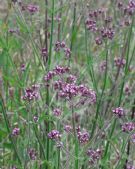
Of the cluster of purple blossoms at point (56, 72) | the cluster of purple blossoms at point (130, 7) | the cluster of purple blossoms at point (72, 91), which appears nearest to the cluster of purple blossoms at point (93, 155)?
the cluster of purple blossoms at point (72, 91)

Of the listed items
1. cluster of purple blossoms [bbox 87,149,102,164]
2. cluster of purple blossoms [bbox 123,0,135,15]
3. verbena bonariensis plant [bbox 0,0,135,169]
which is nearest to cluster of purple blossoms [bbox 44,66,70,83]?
verbena bonariensis plant [bbox 0,0,135,169]

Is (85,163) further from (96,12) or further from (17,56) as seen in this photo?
(17,56)

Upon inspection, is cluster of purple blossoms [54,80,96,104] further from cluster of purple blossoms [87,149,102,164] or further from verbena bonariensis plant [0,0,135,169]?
cluster of purple blossoms [87,149,102,164]

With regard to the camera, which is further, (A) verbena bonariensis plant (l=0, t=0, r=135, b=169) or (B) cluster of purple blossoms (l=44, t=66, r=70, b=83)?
(B) cluster of purple blossoms (l=44, t=66, r=70, b=83)

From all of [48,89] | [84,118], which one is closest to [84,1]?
[48,89]

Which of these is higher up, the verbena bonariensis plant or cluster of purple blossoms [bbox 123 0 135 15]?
cluster of purple blossoms [bbox 123 0 135 15]

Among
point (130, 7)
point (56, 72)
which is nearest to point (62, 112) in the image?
point (56, 72)

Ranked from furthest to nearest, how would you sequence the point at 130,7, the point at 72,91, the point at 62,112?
1. the point at 130,7
2. the point at 62,112
3. the point at 72,91

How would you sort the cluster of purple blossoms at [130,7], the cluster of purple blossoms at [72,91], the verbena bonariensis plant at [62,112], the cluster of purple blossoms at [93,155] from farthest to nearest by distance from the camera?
the cluster of purple blossoms at [130,7]
the cluster of purple blossoms at [93,155]
the verbena bonariensis plant at [62,112]
the cluster of purple blossoms at [72,91]

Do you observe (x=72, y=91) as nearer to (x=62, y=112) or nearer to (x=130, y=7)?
(x=62, y=112)

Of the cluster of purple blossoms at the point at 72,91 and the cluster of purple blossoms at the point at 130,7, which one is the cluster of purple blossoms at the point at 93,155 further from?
the cluster of purple blossoms at the point at 130,7

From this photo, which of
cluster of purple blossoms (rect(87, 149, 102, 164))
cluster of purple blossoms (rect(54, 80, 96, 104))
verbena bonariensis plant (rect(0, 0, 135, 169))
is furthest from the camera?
cluster of purple blossoms (rect(87, 149, 102, 164))

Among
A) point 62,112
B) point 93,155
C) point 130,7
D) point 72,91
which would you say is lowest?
point 93,155
